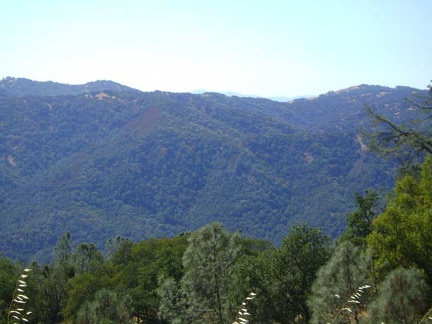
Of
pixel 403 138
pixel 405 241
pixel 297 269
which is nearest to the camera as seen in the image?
pixel 405 241

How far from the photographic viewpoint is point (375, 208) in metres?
41.3

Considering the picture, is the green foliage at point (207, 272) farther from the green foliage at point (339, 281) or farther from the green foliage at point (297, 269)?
the green foliage at point (297, 269)

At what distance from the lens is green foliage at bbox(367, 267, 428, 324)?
1472 cm

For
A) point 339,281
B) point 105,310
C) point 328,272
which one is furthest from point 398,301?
point 105,310

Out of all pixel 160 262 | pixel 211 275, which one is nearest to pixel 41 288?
pixel 160 262

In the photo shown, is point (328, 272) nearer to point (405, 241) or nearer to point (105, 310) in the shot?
point (405, 241)

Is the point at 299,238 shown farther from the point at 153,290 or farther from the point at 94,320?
the point at 153,290

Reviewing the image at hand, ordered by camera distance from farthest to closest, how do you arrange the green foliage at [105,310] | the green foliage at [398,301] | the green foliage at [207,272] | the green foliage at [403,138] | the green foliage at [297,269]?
the green foliage at [105,310], the green foliage at [297,269], the green foliage at [403,138], the green foliage at [207,272], the green foliage at [398,301]

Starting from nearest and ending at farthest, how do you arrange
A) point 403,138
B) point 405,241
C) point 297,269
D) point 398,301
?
point 398,301
point 405,241
point 403,138
point 297,269

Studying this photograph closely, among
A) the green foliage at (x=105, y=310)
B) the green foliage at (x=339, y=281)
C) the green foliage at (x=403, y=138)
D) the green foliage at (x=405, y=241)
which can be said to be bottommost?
the green foliage at (x=105, y=310)

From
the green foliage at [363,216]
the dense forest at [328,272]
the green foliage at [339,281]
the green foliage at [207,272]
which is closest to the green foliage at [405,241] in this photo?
the dense forest at [328,272]

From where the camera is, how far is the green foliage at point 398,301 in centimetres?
1472

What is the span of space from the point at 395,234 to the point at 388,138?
5.59 metres

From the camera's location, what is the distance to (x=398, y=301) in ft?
48.4
